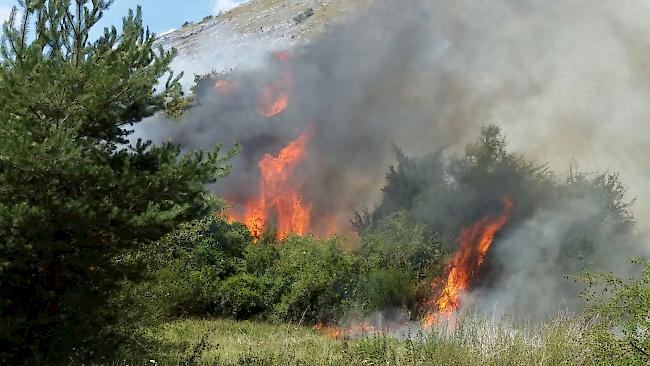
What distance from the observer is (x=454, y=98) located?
958 inches

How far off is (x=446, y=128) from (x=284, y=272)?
10.2 meters

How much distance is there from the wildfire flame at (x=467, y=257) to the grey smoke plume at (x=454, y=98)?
778 millimetres

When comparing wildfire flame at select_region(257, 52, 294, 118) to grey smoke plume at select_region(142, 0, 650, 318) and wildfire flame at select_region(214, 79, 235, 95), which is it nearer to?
grey smoke plume at select_region(142, 0, 650, 318)

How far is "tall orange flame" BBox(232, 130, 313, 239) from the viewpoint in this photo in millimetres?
21438

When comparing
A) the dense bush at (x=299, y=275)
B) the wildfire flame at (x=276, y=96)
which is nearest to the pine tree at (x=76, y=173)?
the dense bush at (x=299, y=275)

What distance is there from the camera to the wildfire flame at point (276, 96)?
2655 cm

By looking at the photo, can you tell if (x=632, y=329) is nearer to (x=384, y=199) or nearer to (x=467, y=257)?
(x=467, y=257)

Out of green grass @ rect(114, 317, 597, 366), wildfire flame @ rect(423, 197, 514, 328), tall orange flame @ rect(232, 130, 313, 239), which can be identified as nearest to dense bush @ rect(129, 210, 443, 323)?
wildfire flame @ rect(423, 197, 514, 328)

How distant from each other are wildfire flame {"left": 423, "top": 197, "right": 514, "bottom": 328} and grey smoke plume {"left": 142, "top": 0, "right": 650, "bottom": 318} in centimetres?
78

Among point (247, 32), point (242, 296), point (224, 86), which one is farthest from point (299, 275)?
point (247, 32)

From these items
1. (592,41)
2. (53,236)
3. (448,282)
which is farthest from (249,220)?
(592,41)

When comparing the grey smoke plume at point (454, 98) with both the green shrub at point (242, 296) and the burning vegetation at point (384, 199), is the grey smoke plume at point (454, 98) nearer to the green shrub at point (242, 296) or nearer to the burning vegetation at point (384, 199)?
the burning vegetation at point (384, 199)

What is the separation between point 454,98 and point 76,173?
2050cm

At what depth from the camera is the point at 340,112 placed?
84.6ft
